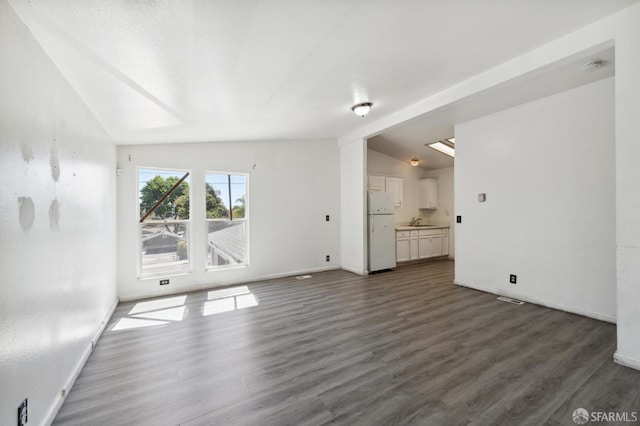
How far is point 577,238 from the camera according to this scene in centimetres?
325

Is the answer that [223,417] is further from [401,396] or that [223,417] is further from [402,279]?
[402,279]

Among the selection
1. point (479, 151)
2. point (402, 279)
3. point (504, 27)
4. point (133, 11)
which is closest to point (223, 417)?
point (133, 11)

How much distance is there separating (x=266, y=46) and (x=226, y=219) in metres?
3.28

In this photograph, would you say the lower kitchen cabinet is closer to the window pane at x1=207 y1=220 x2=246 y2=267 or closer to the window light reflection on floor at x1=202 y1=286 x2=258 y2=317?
the window pane at x1=207 y1=220 x2=246 y2=267

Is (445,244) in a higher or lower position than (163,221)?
lower

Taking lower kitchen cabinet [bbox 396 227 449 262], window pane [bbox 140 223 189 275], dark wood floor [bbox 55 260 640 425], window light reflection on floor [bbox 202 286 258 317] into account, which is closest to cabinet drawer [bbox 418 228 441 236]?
lower kitchen cabinet [bbox 396 227 449 262]

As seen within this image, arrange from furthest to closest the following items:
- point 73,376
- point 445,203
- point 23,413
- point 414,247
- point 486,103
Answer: point 445,203 < point 414,247 < point 486,103 < point 73,376 < point 23,413

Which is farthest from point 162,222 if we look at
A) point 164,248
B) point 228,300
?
point 228,300

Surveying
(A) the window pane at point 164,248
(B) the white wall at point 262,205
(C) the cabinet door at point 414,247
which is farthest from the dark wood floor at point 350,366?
(C) the cabinet door at point 414,247

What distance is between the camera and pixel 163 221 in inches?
167

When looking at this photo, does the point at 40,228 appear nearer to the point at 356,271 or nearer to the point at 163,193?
the point at 163,193

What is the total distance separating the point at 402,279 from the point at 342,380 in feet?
10.6

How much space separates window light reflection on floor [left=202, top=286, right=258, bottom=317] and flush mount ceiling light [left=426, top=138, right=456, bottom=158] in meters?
4.88

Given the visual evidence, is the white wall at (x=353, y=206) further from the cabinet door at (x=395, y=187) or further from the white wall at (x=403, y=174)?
the cabinet door at (x=395, y=187)
